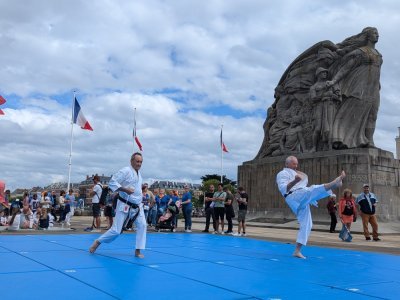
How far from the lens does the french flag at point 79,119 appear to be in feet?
90.3

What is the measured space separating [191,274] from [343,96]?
18410mm

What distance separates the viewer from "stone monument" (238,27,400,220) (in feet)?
67.3

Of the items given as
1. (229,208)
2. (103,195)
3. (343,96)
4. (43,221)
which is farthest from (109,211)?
(343,96)

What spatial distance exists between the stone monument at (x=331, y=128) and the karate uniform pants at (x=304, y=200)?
13.0m

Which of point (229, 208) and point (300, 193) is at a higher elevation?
point (300, 193)

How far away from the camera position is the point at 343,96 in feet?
73.0

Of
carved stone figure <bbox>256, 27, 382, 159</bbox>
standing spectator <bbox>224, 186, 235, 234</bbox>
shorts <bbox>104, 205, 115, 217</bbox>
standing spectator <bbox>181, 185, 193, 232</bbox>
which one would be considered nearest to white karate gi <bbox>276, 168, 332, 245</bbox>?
standing spectator <bbox>224, 186, 235, 234</bbox>

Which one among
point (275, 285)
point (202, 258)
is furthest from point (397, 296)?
point (202, 258)

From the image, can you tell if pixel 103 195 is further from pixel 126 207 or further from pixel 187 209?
pixel 126 207

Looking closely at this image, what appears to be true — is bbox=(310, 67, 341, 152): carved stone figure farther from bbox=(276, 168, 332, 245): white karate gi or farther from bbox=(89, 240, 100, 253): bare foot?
bbox=(89, 240, 100, 253): bare foot

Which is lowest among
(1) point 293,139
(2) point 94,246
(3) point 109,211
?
(2) point 94,246

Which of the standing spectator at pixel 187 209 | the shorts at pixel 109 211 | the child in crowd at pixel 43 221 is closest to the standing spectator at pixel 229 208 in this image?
the standing spectator at pixel 187 209

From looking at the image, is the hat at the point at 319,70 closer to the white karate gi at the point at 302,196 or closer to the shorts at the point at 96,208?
the shorts at the point at 96,208

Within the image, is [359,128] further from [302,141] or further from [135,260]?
[135,260]
